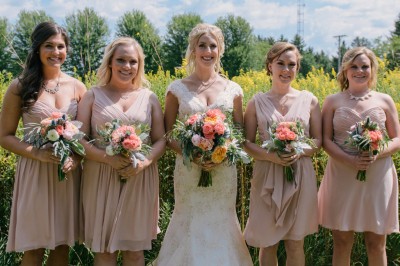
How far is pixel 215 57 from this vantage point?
515 centimetres

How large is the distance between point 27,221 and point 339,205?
3.18 m

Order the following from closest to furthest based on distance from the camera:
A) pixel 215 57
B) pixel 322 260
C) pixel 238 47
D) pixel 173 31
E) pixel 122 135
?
pixel 122 135, pixel 215 57, pixel 322 260, pixel 173 31, pixel 238 47

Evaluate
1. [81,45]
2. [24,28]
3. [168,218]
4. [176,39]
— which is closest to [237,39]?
[176,39]

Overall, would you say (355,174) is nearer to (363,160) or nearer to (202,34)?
(363,160)

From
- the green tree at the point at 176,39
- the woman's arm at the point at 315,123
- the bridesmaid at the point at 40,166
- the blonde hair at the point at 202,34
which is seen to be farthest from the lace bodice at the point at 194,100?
the green tree at the point at 176,39

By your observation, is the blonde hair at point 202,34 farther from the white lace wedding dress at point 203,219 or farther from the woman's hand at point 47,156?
the woman's hand at point 47,156

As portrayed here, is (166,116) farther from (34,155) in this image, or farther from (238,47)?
(238,47)

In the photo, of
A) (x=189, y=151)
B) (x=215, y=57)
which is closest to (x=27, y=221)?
(x=189, y=151)

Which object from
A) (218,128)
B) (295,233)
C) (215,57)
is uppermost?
(215,57)

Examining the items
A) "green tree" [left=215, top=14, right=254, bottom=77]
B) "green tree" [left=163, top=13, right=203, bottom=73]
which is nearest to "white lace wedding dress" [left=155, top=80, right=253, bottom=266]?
"green tree" [left=163, top=13, right=203, bottom=73]

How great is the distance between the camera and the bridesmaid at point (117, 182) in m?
4.69

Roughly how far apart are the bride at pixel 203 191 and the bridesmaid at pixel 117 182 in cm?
39

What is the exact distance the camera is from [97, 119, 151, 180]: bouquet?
4.37 m

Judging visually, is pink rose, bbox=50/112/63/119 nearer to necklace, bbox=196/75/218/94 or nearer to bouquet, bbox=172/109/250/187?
bouquet, bbox=172/109/250/187
